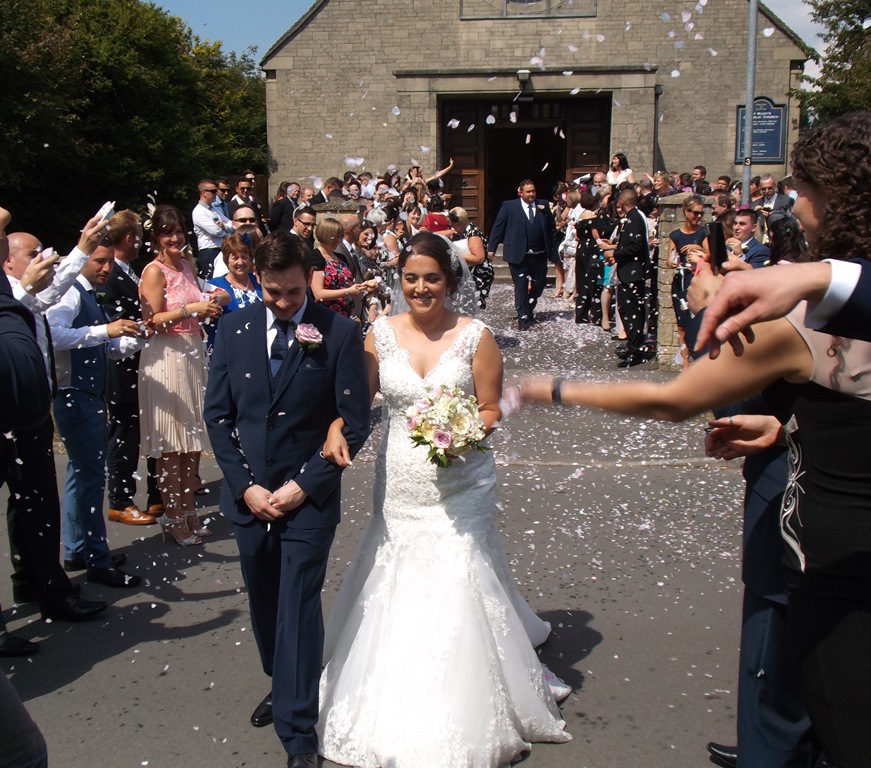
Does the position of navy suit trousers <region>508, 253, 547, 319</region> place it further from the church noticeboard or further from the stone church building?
the church noticeboard

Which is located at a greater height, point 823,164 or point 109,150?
point 109,150

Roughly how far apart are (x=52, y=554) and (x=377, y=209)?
8.81 metres

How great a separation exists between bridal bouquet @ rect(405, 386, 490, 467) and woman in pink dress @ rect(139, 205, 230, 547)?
2.71m

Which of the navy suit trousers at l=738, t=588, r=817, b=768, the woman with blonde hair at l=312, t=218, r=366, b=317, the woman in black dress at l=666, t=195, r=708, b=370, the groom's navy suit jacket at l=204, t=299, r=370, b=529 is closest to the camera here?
the navy suit trousers at l=738, t=588, r=817, b=768

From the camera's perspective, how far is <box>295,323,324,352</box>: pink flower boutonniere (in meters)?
3.67

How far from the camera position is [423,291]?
407 cm

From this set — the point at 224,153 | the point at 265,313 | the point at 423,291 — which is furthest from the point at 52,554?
the point at 224,153

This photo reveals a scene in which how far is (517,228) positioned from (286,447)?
10386 millimetres

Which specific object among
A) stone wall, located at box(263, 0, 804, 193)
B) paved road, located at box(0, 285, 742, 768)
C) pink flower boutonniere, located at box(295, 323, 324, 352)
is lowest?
paved road, located at box(0, 285, 742, 768)

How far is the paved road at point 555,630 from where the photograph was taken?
389 cm

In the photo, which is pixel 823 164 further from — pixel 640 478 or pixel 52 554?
pixel 640 478

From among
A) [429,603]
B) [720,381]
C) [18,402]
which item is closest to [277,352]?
[429,603]

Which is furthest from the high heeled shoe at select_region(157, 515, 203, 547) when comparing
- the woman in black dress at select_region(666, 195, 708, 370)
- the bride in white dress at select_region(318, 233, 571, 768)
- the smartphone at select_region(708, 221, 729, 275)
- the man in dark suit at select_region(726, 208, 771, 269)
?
the woman in black dress at select_region(666, 195, 708, 370)

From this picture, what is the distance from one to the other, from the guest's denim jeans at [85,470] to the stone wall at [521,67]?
1934 centimetres
